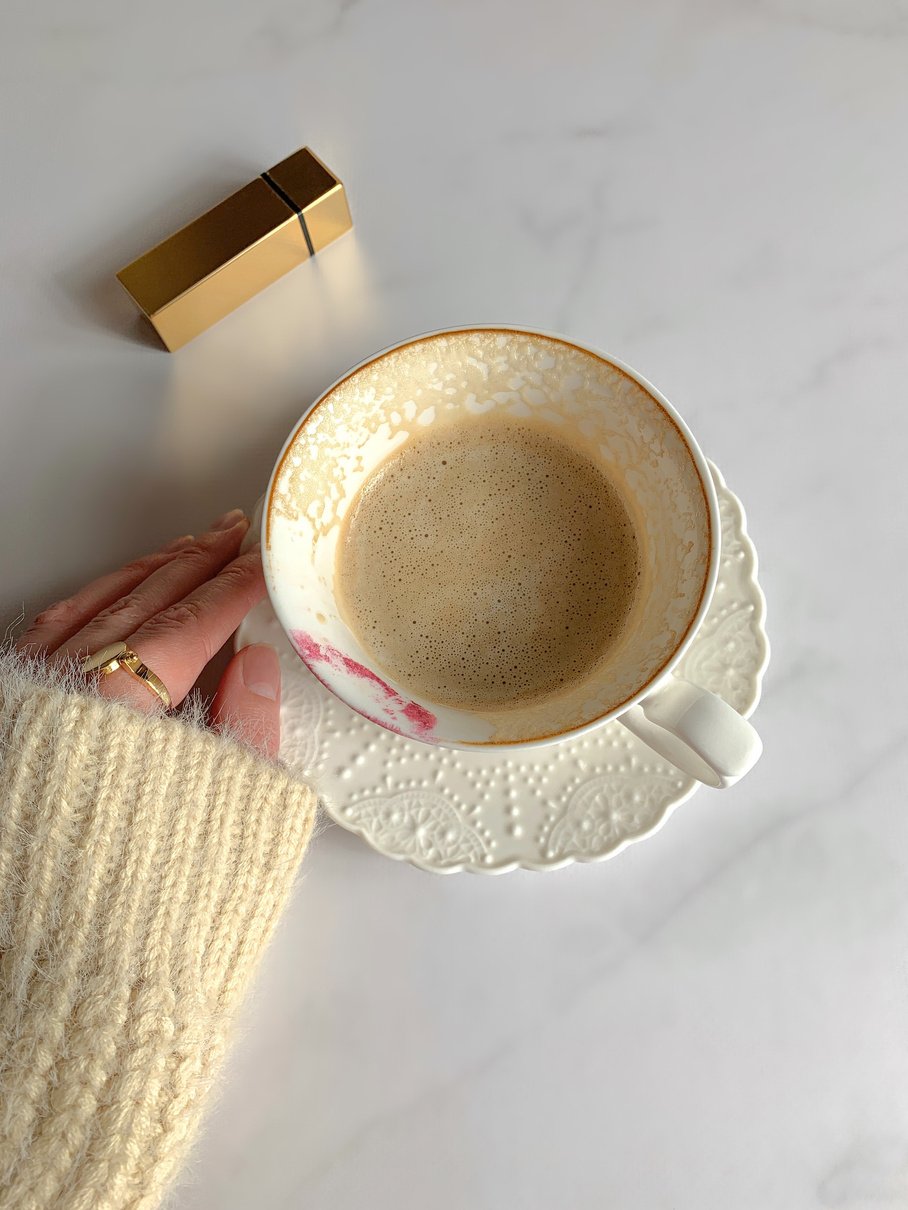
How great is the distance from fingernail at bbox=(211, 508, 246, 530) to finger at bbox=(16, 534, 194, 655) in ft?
0.09

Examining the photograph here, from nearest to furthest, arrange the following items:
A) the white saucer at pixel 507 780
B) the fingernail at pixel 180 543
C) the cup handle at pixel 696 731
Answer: the cup handle at pixel 696 731 → the white saucer at pixel 507 780 → the fingernail at pixel 180 543

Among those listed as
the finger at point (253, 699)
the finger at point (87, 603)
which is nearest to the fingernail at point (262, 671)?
the finger at point (253, 699)

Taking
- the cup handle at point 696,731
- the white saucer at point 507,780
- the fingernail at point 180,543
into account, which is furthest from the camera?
the fingernail at point 180,543

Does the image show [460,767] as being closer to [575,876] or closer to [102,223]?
[575,876]

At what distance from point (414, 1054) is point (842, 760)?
45 cm

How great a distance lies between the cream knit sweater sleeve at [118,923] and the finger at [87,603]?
94 mm

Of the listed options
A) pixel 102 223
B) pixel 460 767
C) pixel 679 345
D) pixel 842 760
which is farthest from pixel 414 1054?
pixel 102 223

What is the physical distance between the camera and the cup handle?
592 millimetres

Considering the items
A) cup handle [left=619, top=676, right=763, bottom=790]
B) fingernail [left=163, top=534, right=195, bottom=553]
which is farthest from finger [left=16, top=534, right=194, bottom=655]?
cup handle [left=619, top=676, right=763, bottom=790]

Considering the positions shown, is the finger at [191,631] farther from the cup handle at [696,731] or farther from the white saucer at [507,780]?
the cup handle at [696,731]

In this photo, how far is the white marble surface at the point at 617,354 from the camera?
2.38ft

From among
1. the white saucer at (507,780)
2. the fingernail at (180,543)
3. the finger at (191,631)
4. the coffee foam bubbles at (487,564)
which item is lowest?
the white saucer at (507,780)

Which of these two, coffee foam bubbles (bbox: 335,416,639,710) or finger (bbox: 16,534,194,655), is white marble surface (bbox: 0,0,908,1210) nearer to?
finger (bbox: 16,534,194,655)

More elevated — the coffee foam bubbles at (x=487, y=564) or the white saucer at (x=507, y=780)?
the coffee foam bubbles at (x=487, y=564)
